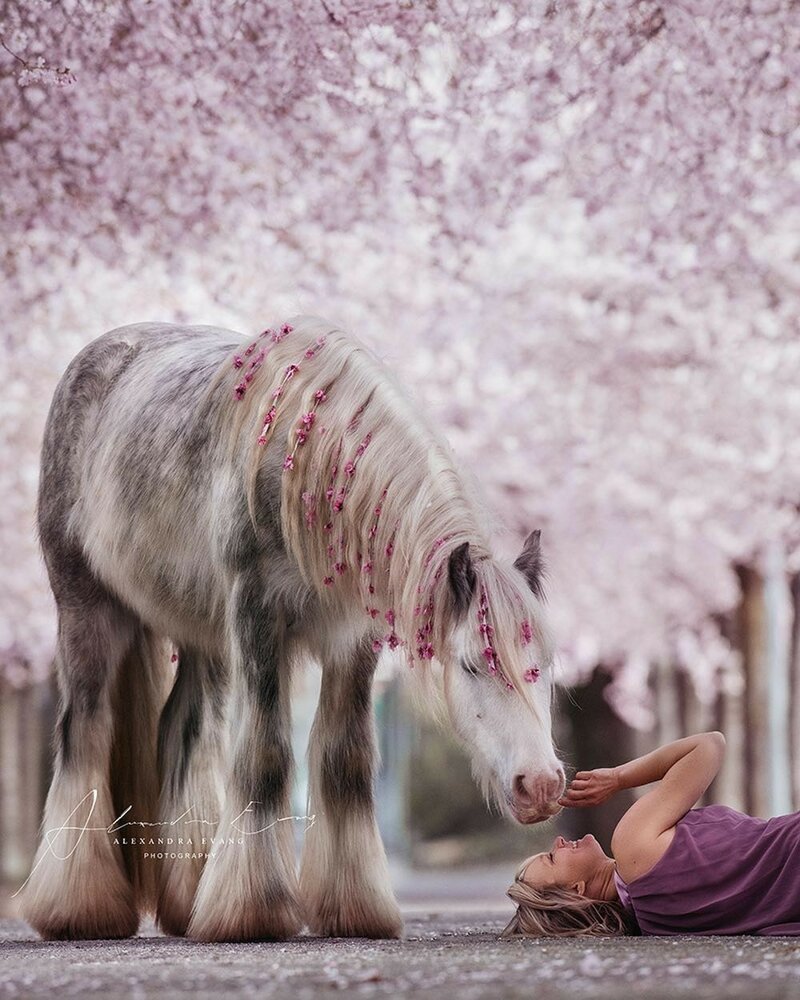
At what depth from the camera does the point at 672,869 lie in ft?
18.7

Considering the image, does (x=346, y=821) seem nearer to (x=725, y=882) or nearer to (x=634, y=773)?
(x=634, y=773)

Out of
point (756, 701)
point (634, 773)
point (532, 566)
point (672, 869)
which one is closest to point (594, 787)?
point (634, 773)

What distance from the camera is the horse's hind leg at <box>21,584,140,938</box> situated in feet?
20.7

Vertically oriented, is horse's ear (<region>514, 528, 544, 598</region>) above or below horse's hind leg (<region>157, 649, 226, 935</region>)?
above

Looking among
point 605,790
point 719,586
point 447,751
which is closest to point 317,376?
point 605,790

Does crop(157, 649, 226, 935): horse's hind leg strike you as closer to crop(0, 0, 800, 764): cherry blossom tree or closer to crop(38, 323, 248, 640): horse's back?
crop(38, 323, 248, 640): horse's back

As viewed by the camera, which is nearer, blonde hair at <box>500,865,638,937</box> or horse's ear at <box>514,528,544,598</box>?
horse's ear at <box>514,528,544,598</box>

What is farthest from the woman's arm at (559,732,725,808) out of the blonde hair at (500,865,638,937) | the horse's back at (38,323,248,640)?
the horse's back at (38,323,248,640)

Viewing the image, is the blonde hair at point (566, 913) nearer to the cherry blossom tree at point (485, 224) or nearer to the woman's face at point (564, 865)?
the woman's face at point (564, 865)

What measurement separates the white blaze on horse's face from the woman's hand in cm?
64

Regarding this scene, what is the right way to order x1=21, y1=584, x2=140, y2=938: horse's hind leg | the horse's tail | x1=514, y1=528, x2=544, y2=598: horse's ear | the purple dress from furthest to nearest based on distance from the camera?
the horse's tail
x1=21, y1=584, x2=140, y2=938: horse's hind leg
the purple dress
x1=514, y1=528, x2=544, y2=598: horse's ear

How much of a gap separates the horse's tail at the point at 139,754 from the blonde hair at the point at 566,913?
162 cm

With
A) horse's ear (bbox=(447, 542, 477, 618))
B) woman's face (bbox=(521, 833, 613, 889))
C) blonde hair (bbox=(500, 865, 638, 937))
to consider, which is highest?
horse's ear (bbox=(447, 542, 477, 618))

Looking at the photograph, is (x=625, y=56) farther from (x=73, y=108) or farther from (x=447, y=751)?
(x=447, y=751)
